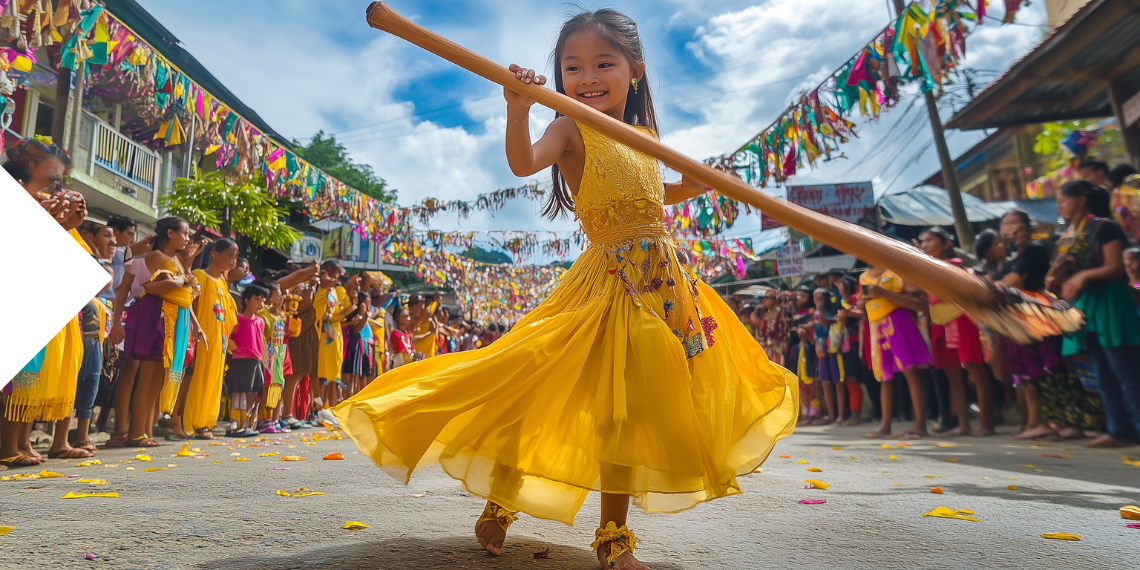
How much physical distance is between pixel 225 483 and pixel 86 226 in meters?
3.25

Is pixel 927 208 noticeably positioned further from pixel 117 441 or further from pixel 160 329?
pixel 117 441

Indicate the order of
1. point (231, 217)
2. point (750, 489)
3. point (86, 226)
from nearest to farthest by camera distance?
point (750, 489)
point (86, 226)
point (231, 217)

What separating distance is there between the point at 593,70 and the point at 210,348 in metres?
4.88

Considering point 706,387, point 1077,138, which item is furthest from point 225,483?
point 1077,138

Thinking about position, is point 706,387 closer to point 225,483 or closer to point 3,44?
point 225,483

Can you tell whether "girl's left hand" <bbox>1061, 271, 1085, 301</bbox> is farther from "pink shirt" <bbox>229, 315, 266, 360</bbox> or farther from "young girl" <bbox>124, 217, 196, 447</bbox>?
"pink shirt" <bbox>229, 315, 266, 360</bbox>

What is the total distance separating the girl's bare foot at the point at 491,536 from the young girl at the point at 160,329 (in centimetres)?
415

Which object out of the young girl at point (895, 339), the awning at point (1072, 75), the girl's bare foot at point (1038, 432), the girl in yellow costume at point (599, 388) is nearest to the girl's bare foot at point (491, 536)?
the girl in yellow costume at point (599, 388)

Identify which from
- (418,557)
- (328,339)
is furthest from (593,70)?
(328,339)

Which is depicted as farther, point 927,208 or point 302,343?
point 927,208

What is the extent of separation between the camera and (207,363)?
5.57 m

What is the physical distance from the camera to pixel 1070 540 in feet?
6.59
